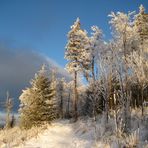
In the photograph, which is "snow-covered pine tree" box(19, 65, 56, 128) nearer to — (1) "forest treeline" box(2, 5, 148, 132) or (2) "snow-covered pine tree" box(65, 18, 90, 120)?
(1) "forest treeline" box(2, 5, 148, 132)

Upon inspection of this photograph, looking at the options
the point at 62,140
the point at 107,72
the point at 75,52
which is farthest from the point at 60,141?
the point at 75,52

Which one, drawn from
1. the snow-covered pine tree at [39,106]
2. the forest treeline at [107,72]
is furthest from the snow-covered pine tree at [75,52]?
the snow-covered pine tree at [39,106]

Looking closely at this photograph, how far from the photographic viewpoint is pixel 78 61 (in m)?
41.3

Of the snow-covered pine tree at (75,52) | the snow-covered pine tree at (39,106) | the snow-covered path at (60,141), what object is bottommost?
the snow-covered path at (60,141)

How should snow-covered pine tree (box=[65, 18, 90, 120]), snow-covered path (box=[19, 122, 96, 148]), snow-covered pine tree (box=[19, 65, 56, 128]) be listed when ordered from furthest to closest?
snow-covered pine tree (box=[65, 18, 90, 120])
snow-covered pine tree (box=[19, 65, 56, 128])
snow-covered path (box=[19, 122, 96, 148])

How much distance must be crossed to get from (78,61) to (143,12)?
41.4ft

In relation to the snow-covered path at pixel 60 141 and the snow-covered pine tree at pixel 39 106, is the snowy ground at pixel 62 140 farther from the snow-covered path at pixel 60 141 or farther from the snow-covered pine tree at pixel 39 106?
the snow-covered pine tree at pixel 39 106

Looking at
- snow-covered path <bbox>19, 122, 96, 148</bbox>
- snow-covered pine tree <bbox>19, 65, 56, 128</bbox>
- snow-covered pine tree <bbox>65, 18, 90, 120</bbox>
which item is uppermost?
snow-covered pine tree <bbox>65, 18, 90, 120</bbox>

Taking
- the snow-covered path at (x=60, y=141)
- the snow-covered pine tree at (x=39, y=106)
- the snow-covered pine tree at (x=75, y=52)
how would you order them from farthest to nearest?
the snow-covered pine tree at (x=75, y=52) < the snow-covered pine tree at (x=39, y=106) < the snow-covered path at (x=60, y=141)

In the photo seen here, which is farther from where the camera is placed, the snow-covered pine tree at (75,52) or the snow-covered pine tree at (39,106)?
the snow-covered pine tree at (75,52)

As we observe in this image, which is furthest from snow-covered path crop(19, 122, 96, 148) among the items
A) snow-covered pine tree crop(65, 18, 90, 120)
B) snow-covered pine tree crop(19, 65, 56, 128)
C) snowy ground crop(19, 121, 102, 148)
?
snow-covered pine tree crop(65, 18, 90, 120)

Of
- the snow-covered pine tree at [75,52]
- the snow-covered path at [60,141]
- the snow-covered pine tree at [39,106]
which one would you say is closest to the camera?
the snow-covered path at [60,141]

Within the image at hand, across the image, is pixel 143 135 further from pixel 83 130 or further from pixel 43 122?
pixel 43 122

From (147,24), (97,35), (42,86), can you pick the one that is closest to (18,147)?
(42,86)
